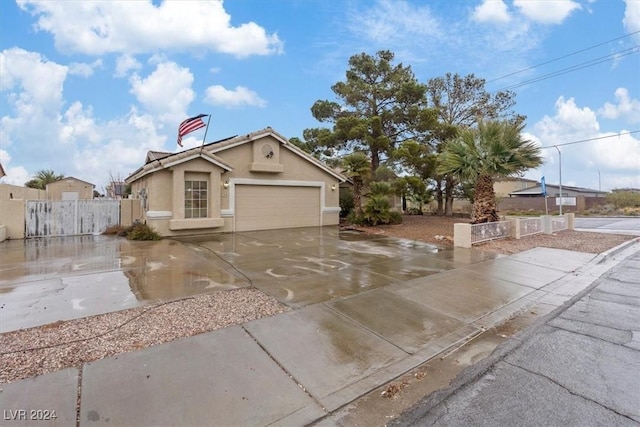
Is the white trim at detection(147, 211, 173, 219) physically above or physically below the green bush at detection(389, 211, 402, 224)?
above

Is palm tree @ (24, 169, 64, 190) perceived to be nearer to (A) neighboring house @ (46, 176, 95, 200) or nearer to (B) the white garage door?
(A) neighboring house @ (46, 176, 95, 200)

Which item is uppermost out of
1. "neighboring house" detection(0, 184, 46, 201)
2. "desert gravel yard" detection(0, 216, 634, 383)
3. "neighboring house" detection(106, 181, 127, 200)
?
"neighboring house" detection(106, 181, 127, 200)

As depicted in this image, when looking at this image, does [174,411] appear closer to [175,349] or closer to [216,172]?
[175,349]

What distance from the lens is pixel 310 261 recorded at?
810 centimetres

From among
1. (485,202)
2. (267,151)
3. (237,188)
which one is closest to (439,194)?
(485,202)

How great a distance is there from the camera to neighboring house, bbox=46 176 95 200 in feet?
90.7

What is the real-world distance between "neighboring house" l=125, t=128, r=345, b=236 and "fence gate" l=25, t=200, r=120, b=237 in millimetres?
1483

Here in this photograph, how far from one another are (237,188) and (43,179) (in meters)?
32.7

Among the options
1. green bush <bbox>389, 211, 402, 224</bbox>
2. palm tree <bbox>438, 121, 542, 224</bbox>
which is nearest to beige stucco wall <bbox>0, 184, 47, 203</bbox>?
green bush <bbox>389, 211, 402, 224</bbox>

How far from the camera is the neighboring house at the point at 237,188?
12352 millimetres

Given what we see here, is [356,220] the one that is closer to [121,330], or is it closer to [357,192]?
[357,192]

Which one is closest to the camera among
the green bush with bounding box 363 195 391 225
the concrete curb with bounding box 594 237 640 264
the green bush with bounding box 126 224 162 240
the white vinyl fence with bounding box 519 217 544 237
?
the concrete curb with bounding box 594 237 640 264

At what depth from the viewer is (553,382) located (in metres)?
3.20

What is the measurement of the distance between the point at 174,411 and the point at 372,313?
2909mm
